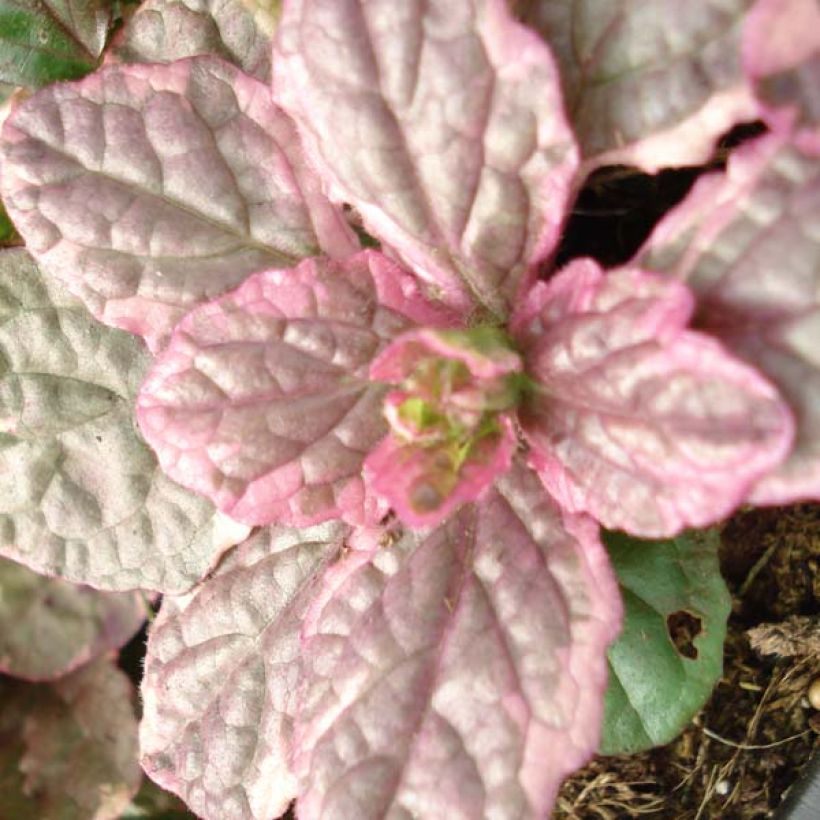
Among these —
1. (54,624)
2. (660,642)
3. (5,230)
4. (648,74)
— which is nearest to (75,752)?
(54,624)

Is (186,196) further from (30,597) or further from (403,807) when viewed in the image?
(30,597)

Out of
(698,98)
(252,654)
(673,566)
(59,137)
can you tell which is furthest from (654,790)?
(59,137)

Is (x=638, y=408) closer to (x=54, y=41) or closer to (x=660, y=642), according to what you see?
(x=660, y=642)

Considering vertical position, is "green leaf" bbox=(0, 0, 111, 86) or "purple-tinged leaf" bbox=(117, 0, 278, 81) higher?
"purple-tinged leaf" bbox=(117, 0, 278, 81)

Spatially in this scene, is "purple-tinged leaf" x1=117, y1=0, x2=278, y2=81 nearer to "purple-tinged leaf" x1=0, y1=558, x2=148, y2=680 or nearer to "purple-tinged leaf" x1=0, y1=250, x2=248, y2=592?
"purple-tinged leaf" x1=0, y1=250, x2=248, y2=592

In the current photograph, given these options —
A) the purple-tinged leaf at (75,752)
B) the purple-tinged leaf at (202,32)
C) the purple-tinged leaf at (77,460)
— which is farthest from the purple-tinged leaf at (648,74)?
the purple-tinged leaf at (75,752)

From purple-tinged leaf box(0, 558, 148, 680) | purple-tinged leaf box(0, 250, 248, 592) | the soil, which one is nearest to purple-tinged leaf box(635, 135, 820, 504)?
the soil

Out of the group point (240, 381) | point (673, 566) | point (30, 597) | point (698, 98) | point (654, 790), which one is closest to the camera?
point (698, 98)
